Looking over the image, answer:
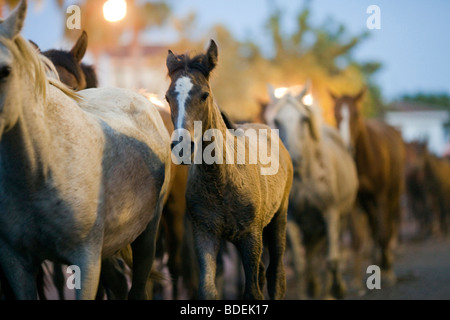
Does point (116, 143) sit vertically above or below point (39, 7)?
below

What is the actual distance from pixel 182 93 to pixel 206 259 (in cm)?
127

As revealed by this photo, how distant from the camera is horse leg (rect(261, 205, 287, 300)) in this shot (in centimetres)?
571

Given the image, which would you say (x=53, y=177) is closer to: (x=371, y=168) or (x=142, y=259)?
(x=142, y=259)

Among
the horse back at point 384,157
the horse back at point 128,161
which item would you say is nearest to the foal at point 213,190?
the horse back at point 128,161

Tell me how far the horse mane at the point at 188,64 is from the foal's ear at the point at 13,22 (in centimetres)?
140

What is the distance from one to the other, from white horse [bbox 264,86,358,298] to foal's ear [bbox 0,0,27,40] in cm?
503

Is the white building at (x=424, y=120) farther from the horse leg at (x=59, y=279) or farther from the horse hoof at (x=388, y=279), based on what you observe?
the horse leg at (x=59, y=279)

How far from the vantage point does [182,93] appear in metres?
4.49

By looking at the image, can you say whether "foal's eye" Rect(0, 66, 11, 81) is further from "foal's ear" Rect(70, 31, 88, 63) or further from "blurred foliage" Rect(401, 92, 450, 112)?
"blurred foliage" Rect(401, 92, 450, 112)

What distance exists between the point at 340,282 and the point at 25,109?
5.89m

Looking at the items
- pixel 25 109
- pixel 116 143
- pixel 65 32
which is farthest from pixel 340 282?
pixel 65 32

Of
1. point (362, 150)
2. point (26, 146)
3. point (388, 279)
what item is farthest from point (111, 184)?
point (362, 150)
